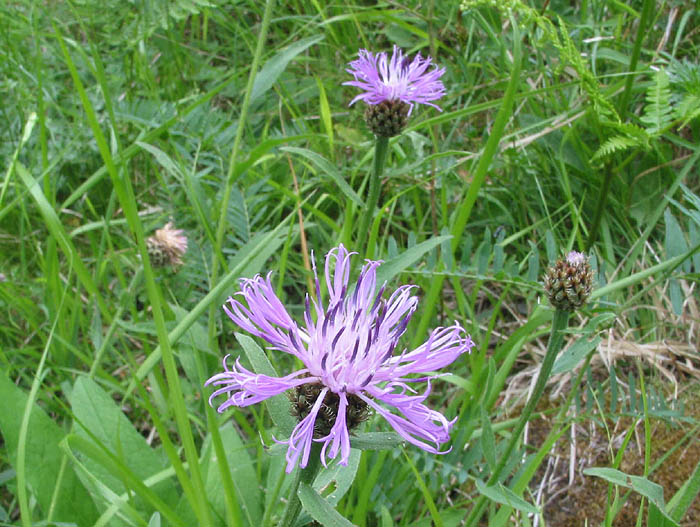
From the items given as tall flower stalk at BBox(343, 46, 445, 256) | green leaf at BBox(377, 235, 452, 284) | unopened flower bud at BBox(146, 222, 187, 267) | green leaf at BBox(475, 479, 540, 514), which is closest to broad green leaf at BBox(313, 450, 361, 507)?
green leaf at BBox(475, 479, 540, 514)

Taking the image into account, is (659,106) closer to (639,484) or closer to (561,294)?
(561,294)

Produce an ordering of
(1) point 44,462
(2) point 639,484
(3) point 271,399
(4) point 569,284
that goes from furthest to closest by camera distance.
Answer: (1) point 44,462 → (4) point 569,284 → (2) point 639,484 → (3) point 271,399

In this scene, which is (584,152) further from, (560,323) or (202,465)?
A: (202,465)

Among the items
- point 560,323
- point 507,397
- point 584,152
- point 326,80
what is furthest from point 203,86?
point 560,323

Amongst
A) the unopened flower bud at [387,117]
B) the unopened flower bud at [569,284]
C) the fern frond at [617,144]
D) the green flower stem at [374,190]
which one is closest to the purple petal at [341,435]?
the unopened flower bud at [569,284]

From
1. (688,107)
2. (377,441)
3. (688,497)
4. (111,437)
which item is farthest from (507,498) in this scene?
(688,107)

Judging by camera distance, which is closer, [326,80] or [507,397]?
[507,397]
